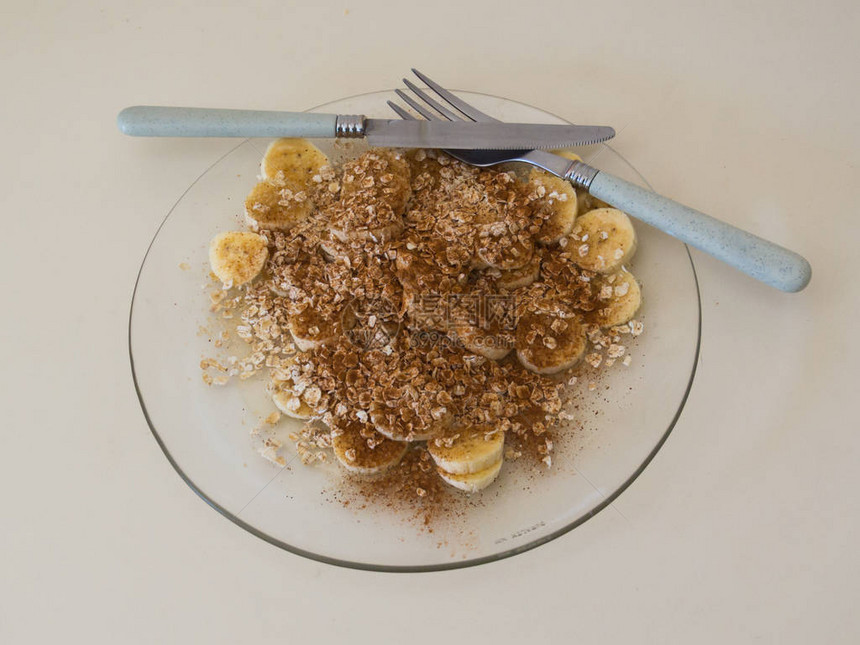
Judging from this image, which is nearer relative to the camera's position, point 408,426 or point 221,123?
point 408,426

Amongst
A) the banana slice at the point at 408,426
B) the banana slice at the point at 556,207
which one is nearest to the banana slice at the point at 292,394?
the banana slice at the point at 408,426

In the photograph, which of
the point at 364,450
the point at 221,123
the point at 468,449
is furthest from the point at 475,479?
the point at 221,123

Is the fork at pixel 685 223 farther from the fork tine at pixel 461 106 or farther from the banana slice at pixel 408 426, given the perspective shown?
the banana slice at pixel 408 426

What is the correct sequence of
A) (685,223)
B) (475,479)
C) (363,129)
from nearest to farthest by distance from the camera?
(475,479) < (685,223) < (363,129)

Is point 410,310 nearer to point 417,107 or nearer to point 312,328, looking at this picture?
point 312,328

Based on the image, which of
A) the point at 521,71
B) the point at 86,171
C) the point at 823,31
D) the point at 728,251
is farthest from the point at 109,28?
the point at 823,31

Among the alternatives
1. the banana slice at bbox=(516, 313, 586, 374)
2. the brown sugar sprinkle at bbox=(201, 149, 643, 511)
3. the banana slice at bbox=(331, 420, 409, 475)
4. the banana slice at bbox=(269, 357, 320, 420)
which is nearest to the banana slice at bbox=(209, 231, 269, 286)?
the brown sugar sprinkle at bbox=(201, 149, 643, 511)

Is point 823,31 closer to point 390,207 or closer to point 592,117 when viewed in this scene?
point 592,117
